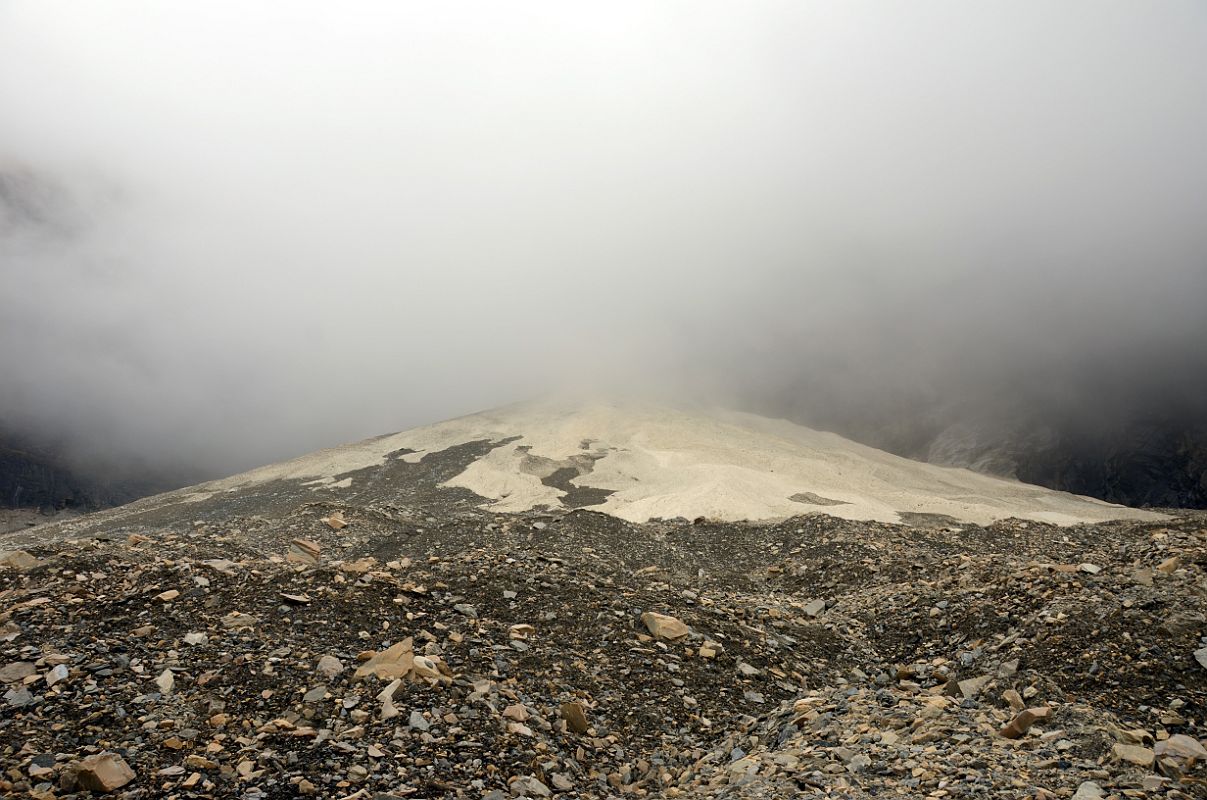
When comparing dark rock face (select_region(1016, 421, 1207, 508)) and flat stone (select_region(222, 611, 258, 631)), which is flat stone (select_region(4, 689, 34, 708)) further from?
dark rock face (select_region(1016, 421, 1207, 508))

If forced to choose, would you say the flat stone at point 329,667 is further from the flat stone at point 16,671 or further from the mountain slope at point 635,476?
the mountain slope at point 635,476

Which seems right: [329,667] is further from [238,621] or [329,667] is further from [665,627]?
[665,627]

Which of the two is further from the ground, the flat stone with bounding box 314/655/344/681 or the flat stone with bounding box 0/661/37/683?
the flat stone with bounding box 0/661/37/683

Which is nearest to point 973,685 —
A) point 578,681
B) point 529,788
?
point 578,681

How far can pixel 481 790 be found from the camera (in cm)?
627

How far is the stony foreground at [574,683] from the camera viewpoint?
19.9 feet

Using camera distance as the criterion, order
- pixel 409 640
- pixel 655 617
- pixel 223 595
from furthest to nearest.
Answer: pixel 655 617 < pixel 223 595 < pixel 409 640

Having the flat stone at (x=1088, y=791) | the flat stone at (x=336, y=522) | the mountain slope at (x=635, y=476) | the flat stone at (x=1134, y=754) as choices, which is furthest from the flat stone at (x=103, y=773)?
the mountain slope at (x=635, y=476)

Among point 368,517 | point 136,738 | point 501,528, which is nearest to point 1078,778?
point 136,738

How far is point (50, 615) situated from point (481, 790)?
5.71 m

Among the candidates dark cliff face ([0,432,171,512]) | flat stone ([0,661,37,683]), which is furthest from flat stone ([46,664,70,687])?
dark cliff face ([0,432,171,512])

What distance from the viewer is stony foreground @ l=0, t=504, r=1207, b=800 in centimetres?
605

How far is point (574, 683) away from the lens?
8.76m

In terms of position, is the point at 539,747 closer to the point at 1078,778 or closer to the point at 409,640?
the point at 409,640
